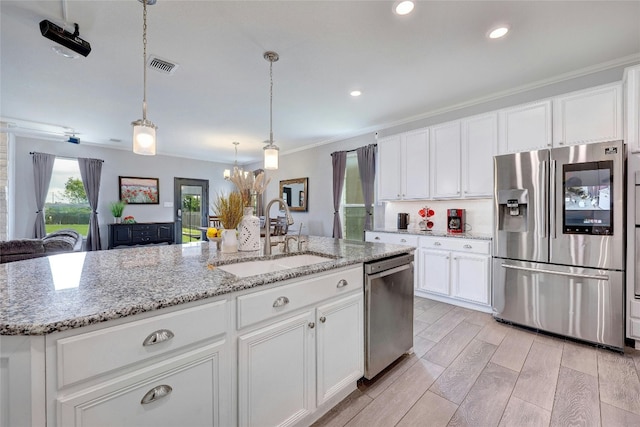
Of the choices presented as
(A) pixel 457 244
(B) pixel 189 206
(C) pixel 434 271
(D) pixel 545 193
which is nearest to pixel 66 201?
(B) pixel 189 206

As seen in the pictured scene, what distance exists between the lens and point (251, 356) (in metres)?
1.25

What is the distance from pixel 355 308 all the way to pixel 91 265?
1594 mm

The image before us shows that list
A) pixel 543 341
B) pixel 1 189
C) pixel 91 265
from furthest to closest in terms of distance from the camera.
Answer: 1. pixel 1 189
2. pixel 543 341
3. pixel 91 265

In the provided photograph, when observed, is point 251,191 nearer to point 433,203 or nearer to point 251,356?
point 251,356

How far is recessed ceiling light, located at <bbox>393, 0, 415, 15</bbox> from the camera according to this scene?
189cm

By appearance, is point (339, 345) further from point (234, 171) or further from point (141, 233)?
point (141, 233)

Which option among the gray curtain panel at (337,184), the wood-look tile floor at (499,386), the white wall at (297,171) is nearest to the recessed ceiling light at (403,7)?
the white wall at (297,171)

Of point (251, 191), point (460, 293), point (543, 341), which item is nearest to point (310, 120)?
point (251, 191)

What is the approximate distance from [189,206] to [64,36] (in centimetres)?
581

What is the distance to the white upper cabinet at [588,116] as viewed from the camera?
253cm

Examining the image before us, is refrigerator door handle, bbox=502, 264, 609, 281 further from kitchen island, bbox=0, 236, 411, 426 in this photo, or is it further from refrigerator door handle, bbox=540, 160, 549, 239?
kitchen island, bbox=0, 236, 411, 426

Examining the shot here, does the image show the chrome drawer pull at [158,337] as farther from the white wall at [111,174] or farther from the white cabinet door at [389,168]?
the white wall at [111,174]

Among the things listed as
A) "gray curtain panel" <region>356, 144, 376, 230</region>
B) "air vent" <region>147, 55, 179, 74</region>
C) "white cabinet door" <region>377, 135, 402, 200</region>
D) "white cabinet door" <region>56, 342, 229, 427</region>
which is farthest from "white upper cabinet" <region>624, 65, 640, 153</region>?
"air vent" <region>147, 55, 179, 74</region>

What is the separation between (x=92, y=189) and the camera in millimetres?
5809
